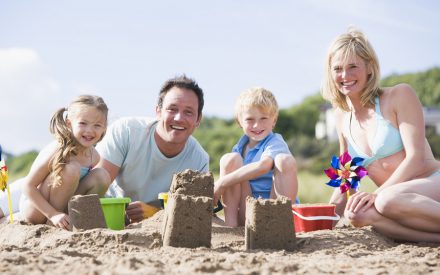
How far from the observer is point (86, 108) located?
14.2 ft

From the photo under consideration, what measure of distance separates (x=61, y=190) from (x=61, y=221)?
28cm

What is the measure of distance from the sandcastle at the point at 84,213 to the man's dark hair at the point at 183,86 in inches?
58.3

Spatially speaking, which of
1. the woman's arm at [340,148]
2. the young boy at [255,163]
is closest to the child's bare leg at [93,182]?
the young boy at [255,163]

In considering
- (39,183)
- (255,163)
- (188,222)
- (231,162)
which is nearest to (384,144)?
(255,163)

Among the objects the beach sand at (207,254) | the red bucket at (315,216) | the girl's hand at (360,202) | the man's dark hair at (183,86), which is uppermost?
the man's dark hair at (183,86)

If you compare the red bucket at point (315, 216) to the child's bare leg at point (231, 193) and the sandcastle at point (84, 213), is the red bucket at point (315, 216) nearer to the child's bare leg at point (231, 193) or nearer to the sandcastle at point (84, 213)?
the child's bare leg at point (231, 193)

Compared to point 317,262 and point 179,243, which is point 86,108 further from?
point 317,262

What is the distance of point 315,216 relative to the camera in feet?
12.9

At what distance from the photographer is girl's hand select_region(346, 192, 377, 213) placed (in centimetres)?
391

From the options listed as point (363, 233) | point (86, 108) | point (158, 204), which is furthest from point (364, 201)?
point (86, 108)

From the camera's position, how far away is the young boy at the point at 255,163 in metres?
4.25

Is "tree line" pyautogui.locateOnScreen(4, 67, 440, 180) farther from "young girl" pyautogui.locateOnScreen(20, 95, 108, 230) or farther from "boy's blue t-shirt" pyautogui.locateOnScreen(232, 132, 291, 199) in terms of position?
"young girl" pyautogui.locateOnScreen(20, 95, 108, 230)

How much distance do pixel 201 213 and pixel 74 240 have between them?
34.1 inches

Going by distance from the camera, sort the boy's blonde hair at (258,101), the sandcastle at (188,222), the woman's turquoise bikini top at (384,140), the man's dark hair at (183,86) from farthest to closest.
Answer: the man's dark hair at (183,86)
the boy's blonde hair at (258,101)
the woman's turquoise bikini top at (384,140)
the sandcastle at (188,222)
